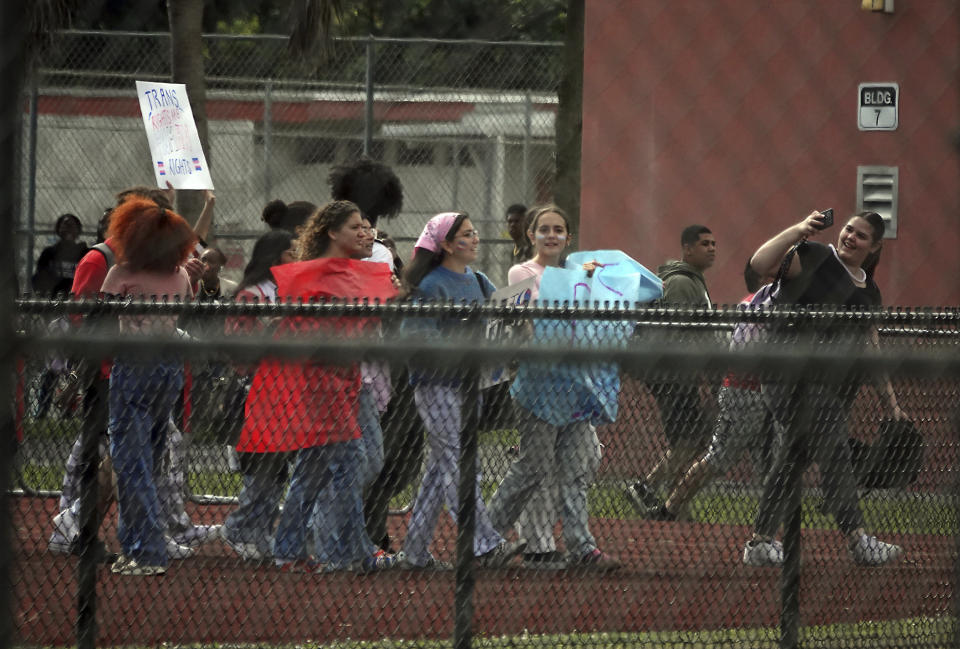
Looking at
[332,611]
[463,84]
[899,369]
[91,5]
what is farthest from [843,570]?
[463,84]

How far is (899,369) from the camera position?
2.37m

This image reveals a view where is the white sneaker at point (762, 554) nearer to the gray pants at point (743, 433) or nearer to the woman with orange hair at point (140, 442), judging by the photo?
the gray pants at point (743, 433)

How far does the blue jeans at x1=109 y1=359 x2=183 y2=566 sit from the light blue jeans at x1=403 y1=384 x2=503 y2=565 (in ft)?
2.40

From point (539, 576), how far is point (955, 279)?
117 inches

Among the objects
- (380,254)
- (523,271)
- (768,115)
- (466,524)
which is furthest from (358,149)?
(466,524)

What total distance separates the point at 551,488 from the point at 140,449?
1258mm

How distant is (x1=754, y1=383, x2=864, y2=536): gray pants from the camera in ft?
13.8

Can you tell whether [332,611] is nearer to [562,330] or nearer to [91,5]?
[562,330]

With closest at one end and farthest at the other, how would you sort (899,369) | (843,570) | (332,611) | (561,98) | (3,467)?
(3,467) < (899,369) < (332,611) < (843,570) < (561,98)

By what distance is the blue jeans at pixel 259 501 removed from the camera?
405 centimetres

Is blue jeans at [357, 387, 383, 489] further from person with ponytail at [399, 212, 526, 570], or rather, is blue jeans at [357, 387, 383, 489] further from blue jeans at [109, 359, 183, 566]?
blue jeans at [109, 359, 183, 566]

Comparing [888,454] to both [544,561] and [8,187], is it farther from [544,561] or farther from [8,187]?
[8,187]

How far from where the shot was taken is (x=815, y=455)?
436 centimetres

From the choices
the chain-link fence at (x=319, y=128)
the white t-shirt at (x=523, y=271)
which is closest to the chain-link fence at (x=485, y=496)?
the white t-shirt at (x=523, y=271)
